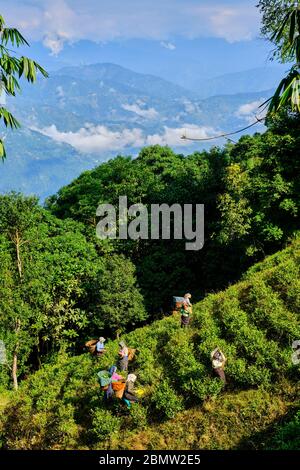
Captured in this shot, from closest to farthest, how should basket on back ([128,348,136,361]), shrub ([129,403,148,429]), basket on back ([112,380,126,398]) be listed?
shrub ([129,403,148,429]) < basket on back ([112,380,126,398]) < basket on back ([128,348,136,361])

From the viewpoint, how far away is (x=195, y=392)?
45.8 ft

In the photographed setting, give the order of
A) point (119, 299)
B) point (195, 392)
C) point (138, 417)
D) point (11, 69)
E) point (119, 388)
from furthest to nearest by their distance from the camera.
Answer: point (119, 299), point (119, 388), point (195, 392), point (138, 417), point (11, 69)

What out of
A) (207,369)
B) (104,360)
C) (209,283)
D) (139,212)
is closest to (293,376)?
(207,369)

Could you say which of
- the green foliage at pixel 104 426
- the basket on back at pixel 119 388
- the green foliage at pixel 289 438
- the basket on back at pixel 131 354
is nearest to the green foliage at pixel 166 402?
the basket on back at pixel 119 388

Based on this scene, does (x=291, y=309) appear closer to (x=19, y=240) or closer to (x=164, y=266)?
(x=19, y=240)

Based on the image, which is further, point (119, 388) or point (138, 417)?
point (119, 388)

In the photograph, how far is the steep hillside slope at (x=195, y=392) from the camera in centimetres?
1307

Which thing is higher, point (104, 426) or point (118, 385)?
point (118, 385)

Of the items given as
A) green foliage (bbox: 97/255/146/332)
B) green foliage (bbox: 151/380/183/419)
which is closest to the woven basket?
green foliage (bbox: 151/380/183/419)

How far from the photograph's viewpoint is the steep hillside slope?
42.9 feet

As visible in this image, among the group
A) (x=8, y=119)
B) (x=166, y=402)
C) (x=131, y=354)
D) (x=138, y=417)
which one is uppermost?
(x=8, y=119)

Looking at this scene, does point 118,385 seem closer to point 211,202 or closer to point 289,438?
point 289,438

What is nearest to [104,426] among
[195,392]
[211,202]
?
[195,392]

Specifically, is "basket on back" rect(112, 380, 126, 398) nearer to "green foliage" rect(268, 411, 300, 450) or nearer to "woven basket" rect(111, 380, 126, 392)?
"woven basket" rect(111, 380, 126, 392)
